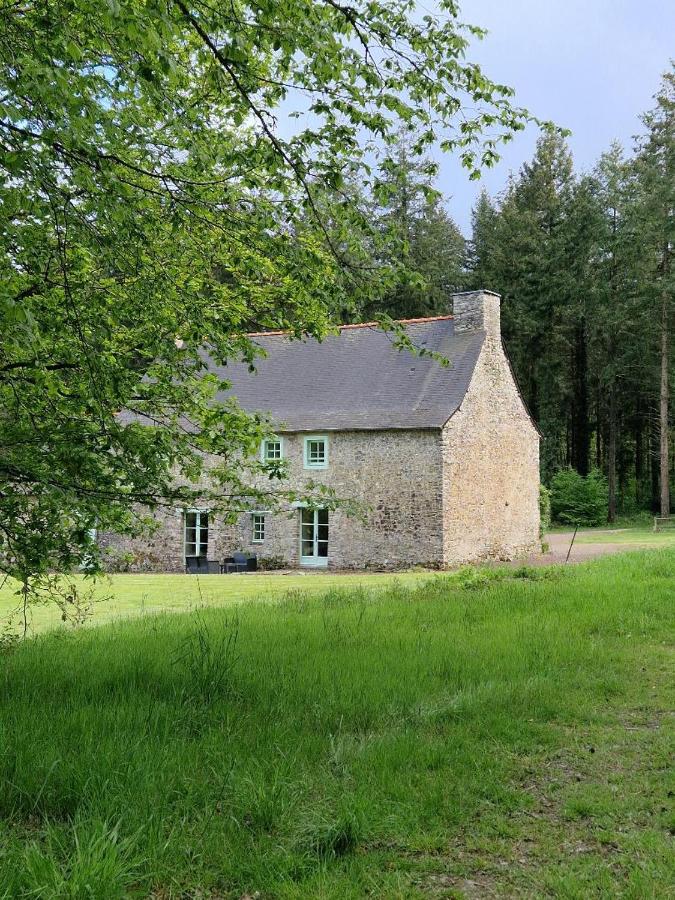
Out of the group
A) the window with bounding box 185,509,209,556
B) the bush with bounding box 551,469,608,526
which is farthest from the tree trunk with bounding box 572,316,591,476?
the window with bounding box 185,509,209,556

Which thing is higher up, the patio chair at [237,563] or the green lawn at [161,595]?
the green lawn at [161,595]

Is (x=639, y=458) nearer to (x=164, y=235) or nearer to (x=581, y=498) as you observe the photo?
(x=581, y=498)

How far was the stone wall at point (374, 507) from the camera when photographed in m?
23.0

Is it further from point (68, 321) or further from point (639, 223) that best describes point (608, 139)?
point (68, 321)

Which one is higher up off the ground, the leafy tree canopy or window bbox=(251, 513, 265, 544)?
the leafy tree canopy

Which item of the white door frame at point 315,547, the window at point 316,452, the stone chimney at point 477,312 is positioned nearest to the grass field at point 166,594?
the white door frame at point 315,547

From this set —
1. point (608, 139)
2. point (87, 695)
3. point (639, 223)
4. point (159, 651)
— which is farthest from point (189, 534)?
point (608, 139)

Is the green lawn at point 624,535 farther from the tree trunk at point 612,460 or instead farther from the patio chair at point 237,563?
the patio chair at point 237,563

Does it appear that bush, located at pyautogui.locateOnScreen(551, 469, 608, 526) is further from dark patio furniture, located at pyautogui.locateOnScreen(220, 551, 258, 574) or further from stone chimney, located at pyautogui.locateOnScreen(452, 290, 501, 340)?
dark patio furniture, located at pyautogui.locateOnScreen(220, 551, 258, 574)

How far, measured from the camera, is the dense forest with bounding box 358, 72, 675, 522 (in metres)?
39.5

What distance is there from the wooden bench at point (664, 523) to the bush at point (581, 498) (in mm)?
3108

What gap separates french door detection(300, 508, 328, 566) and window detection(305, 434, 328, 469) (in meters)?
1.43

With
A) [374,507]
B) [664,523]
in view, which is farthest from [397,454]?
[664,523]

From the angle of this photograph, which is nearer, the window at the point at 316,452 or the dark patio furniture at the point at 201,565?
the window at the point at 316,452
